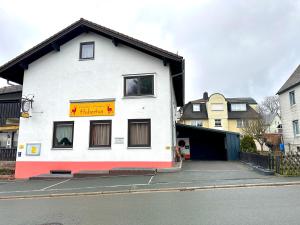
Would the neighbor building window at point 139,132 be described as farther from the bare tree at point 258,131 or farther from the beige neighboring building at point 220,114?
the beige neighboring building at point 220,114

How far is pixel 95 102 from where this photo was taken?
1529 centimetres

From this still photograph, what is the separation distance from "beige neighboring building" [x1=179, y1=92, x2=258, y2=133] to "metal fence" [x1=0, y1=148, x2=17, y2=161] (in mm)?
31674

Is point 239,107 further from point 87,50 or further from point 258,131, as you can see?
point 87,50

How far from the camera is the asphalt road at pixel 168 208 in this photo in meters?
5.61

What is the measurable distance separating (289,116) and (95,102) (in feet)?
72.9

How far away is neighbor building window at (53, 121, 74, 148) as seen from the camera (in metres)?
15.4

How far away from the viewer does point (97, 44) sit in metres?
16.1

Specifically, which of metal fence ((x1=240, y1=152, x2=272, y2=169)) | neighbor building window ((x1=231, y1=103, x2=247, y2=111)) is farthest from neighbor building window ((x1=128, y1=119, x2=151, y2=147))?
neighbor building window ((x1=231, y1=103, x2=247, y2=111))

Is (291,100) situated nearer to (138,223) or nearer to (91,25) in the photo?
(91,25)

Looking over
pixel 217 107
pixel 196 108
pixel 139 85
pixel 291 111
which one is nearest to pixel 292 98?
pixel 291 111

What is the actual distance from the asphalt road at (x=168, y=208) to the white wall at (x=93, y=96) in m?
5.65

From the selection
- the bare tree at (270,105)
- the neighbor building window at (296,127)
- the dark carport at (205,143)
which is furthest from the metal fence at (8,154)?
the bare tree at (270,105)

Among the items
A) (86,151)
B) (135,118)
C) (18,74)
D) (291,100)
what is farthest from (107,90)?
(291,100)

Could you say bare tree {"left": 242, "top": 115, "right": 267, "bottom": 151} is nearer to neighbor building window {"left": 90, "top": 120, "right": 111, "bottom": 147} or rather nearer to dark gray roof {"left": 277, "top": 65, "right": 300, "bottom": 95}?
dark gray roof {"left": 277, "top": 65, "right": 300, "bottom": 95}
